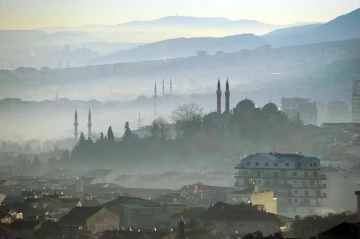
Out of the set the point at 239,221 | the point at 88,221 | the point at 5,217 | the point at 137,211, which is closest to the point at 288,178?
the point at 137,211

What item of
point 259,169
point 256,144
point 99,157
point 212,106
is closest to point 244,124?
point 256,144

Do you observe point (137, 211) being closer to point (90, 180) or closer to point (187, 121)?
point (90, 180)

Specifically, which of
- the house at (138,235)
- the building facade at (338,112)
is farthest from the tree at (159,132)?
the house at (138,235)

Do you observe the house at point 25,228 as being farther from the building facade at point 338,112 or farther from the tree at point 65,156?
the building facade at point 338,112

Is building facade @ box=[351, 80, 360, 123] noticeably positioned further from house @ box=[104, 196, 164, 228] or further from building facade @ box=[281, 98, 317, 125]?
house @ box=[104, 196, 164, 228]

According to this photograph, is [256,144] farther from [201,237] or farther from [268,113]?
[201,237]

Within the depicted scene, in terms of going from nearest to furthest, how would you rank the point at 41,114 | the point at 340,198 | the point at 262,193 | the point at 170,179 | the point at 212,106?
the point at 262,193 → the point at 340,198 → the point at 170,179 → the point at 212,106 → the point at 41,114

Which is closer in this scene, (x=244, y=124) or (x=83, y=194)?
(x=83, y=194)
